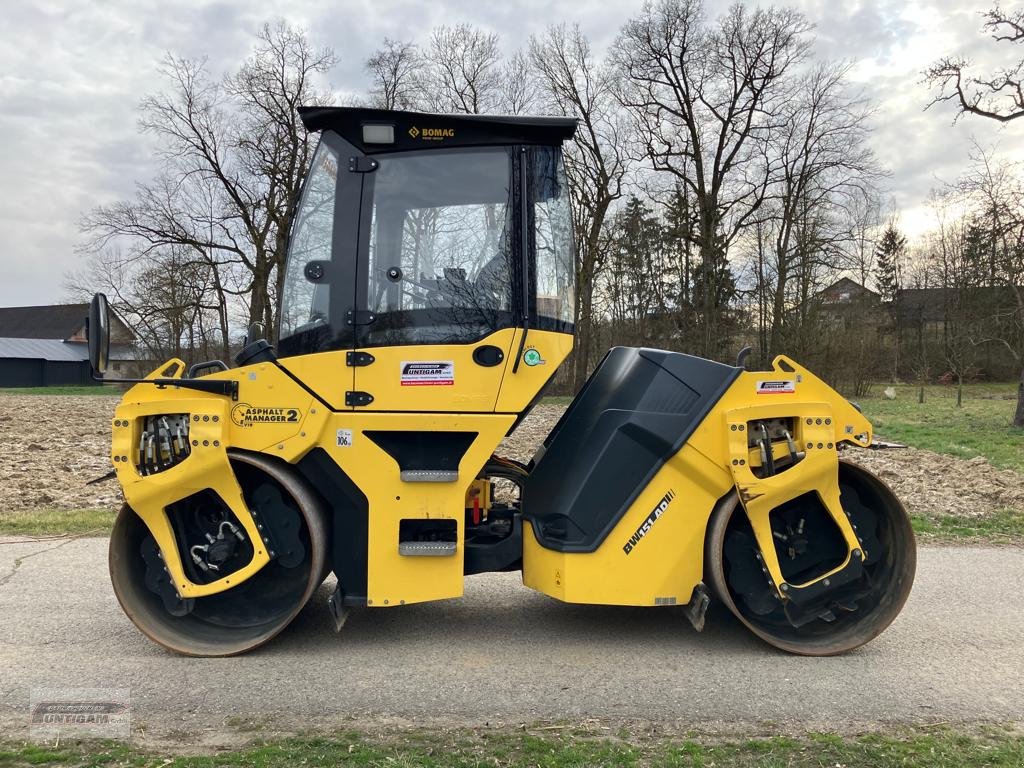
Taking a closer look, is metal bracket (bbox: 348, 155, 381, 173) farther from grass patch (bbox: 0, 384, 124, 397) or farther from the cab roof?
grass patch (bbox: 0, 384, 124, 397)

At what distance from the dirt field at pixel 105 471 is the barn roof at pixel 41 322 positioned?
2283 inches

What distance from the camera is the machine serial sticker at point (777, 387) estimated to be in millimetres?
3934

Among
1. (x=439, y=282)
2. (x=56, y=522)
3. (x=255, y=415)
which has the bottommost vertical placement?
(x=56, y=522)

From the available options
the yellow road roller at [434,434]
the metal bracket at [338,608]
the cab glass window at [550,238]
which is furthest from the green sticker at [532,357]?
the metal bracket at [338,608]

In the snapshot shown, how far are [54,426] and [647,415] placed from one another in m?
15.2

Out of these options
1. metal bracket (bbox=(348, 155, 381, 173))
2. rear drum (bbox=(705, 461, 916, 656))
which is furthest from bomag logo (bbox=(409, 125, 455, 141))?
rear drum (bbox=(705, 461, 916, 656))

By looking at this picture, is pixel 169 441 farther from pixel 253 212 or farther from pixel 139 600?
pixel 253 212

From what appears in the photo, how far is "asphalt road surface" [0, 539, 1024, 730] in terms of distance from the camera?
3.23 meters

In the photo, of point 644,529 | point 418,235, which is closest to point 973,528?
point 644,529

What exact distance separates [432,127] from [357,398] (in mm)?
1453

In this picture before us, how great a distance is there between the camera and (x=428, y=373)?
381cm

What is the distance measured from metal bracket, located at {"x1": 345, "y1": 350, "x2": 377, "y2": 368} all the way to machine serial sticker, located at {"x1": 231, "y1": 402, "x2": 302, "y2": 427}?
42cm

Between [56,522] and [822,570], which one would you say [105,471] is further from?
[822,570]

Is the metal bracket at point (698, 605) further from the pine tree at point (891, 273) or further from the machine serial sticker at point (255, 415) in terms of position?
the pine tree at point (891, 273)
